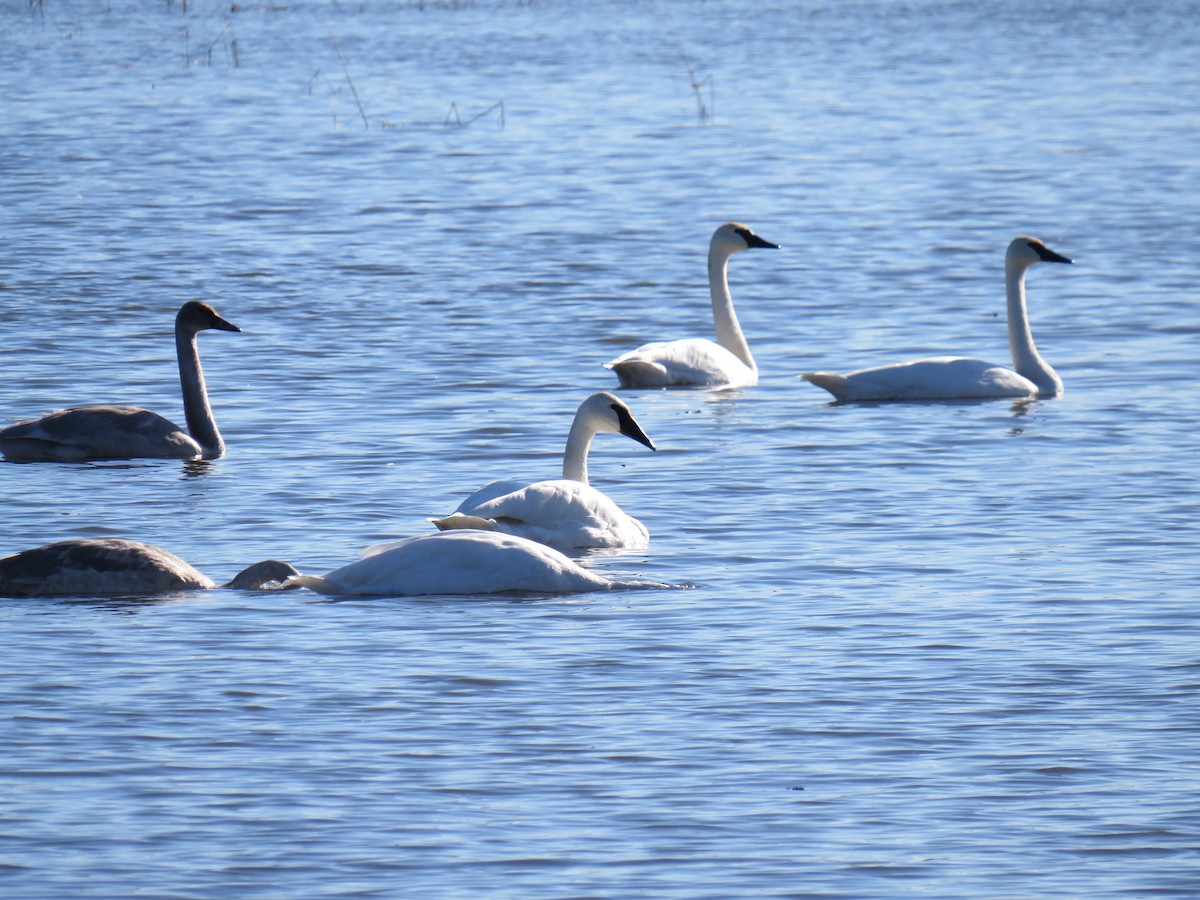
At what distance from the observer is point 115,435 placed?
11633mm

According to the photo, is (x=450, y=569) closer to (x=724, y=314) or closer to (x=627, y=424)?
(x=627, y=424)

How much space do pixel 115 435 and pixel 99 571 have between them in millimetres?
3021

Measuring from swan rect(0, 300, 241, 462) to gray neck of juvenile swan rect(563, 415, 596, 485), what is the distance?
226 cm

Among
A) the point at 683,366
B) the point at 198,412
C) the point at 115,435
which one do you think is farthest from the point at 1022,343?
the point at 115,435

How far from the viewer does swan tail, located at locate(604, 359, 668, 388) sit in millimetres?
13977

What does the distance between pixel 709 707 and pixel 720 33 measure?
32.6 m

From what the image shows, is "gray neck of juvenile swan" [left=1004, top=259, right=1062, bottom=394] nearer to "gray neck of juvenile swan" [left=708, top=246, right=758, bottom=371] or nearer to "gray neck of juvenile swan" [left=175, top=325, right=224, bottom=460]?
"gray neck of juvenile swan" [left=708, top=246, right=758, bottom=371]

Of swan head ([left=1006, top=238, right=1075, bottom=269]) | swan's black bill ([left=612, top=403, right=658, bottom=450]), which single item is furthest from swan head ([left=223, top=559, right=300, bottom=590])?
swan head ([left=1006, top=238, right=1075, bottom=269])

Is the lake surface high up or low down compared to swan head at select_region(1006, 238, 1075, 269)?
down

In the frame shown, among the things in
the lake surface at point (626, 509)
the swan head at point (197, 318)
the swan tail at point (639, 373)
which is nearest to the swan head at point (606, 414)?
the lake surface at point (626, 509)

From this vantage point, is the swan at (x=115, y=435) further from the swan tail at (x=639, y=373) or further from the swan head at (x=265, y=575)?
the swan head at (x=265, y=575)

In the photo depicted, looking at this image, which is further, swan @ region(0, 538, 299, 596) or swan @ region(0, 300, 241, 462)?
swan @ region(0, 300, 241, 462)

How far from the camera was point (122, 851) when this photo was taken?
6.12m

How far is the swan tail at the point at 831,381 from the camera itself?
13250 millimetres
